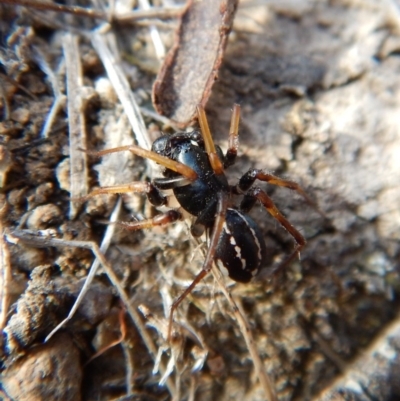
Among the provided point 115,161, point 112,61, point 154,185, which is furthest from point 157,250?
point 112,61

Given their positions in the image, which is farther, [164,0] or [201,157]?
[164,0]

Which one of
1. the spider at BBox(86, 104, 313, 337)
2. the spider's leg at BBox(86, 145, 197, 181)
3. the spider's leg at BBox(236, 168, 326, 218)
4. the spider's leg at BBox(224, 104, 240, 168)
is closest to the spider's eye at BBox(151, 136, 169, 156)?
the spider at BBox(86, 104, 313, 337)

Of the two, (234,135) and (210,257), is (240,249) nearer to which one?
(210,257)

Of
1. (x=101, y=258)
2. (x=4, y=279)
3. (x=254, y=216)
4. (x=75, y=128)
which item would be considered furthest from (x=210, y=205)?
(x=4, y=279)

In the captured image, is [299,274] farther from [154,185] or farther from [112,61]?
[112,61]

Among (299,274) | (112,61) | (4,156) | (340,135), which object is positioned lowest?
(299,274)

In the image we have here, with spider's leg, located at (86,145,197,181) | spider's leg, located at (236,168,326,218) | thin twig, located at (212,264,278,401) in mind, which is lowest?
thin twig, located at (212,264,278,401)

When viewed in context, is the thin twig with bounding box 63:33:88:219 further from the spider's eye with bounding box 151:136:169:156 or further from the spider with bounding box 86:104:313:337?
the spider's eye with bounding box 151:136:169:156

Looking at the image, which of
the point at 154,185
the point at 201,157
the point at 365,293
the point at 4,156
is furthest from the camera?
the point at 365,293
